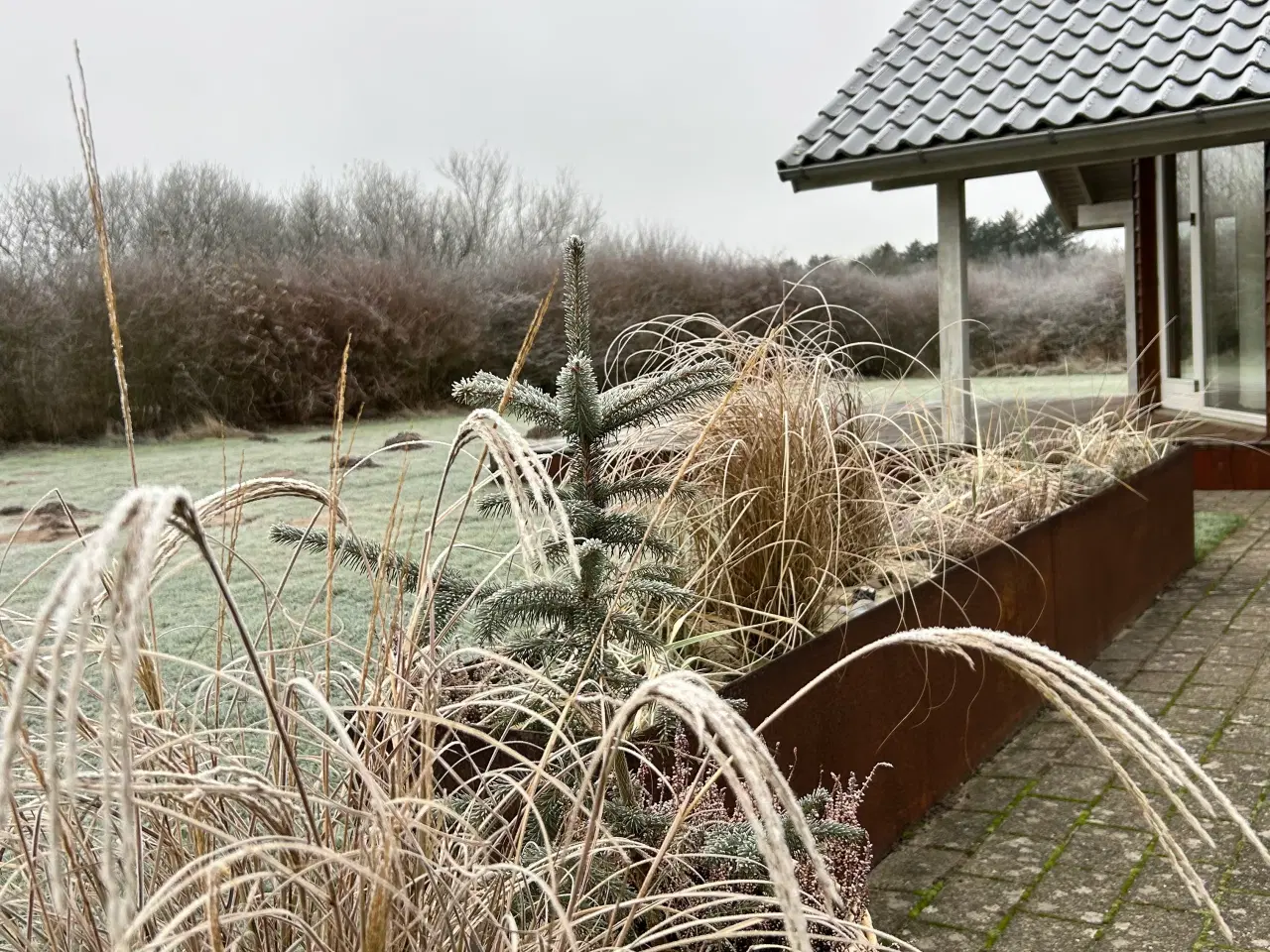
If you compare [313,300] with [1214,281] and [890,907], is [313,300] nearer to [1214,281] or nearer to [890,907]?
[1214,281]

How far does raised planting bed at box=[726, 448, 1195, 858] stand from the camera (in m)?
2.32

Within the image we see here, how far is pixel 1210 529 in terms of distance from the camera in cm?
575

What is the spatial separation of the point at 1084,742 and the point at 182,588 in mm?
4266

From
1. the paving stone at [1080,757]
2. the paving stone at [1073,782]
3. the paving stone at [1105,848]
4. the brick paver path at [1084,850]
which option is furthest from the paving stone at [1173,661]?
the paving stone at [1105,848]

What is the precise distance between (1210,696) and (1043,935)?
1.55 m

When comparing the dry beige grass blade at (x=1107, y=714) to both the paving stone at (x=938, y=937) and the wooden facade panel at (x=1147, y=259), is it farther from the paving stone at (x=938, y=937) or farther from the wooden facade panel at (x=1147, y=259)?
the wooden facade panel at (x=1147, y=259)

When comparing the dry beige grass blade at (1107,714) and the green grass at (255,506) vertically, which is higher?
the dry beige grass blade at (1107,714)

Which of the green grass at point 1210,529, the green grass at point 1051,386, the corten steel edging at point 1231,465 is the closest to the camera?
the green grass at point 1210,529

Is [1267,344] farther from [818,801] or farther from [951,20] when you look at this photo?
[818,801]

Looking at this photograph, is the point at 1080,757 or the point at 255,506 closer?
the point at 1080,757

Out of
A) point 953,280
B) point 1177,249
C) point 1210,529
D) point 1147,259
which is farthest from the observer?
point 1147,259

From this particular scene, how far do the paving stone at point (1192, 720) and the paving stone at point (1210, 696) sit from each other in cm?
4

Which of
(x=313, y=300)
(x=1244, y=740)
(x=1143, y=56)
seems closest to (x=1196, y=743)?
(x=1244, y=740)

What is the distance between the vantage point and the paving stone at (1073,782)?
2.81 metres
